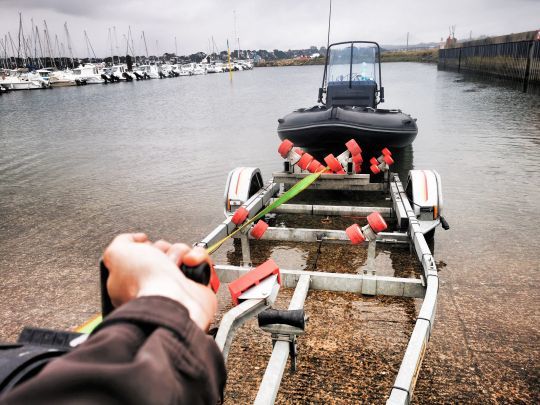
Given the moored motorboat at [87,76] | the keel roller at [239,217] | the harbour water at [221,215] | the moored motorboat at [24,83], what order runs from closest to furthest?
the harbour water at [221,215], the keel roller at [239,217], the moored motorboat at [24,83], the moored motorboat at [87,76]

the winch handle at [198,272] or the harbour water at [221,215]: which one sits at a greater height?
the winch handle at [198,272]

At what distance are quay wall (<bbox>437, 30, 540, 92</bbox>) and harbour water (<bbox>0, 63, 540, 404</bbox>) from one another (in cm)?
1850

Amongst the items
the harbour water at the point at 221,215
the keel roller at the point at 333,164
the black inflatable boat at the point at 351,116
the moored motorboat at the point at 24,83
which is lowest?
the harbour water at the point at 221,215

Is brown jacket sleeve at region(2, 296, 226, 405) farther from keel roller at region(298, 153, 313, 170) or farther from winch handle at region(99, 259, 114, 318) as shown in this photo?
keel roller at region(298, 153, 313, 170)

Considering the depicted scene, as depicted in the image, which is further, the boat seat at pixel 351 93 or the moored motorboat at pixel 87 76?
the moored motorboat at pixel 87 76

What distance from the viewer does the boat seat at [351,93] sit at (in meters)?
10.8

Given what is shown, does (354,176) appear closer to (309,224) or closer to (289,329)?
(309,224)

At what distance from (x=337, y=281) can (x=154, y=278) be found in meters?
2.88

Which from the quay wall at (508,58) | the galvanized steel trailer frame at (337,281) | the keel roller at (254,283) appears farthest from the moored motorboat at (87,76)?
the keel roller at (254,283)

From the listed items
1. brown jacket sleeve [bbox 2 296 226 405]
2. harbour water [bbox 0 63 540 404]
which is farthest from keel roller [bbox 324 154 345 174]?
brown jacket sleeve [bbox 2 296 226 405]

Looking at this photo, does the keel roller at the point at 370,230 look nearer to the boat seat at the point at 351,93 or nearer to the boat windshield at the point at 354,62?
the boat seat at the point at 351,93

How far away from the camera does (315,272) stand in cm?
366

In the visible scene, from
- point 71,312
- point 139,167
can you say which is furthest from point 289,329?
point 139,167

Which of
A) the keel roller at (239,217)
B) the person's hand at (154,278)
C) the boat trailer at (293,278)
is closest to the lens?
the person's hand at (154,278)
